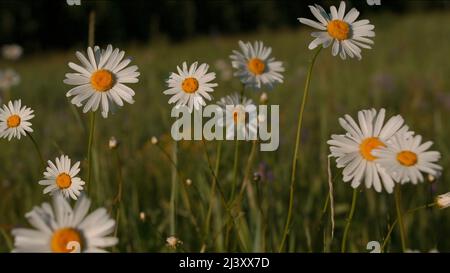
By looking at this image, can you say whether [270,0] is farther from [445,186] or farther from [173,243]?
[173,243]

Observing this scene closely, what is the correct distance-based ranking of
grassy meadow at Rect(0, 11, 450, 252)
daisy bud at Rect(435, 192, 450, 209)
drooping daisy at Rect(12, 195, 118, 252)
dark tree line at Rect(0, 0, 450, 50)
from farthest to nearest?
1. dark tree line at Rect(0, 0, 450, 50)
2. grassy meadow at Rect(0, 11, 450, 252)
3. daisy bud at Rect(435, 192, 450, 209)
4. drooping daisy at Rect(12, 195, 118, 252)

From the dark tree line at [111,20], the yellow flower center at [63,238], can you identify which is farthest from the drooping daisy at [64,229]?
the dark tree line at [111,20]

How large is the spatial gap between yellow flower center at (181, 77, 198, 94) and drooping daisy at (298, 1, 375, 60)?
0.63ft

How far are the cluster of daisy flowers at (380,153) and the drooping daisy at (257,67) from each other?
0.89 feet

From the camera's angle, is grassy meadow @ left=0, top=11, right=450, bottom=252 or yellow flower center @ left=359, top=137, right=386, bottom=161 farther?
grassy meadow @ left=0, top=11, right=450, bottom=252

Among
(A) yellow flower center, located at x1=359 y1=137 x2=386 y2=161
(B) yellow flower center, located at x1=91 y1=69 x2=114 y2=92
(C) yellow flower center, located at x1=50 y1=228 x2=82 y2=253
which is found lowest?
(C) yellow flower center, located at x1=50 y1=228 x2=82 y2=253

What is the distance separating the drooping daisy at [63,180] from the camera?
2.13ft

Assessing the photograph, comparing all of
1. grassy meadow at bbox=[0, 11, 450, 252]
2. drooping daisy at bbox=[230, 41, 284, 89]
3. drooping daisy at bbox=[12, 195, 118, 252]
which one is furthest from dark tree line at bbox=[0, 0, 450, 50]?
drooping daisy at bbox=[12, 195, 118, 252]

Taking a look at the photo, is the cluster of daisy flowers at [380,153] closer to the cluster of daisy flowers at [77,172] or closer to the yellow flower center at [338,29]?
the yellow flower center at [338,29]

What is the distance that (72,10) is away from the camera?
487 inches

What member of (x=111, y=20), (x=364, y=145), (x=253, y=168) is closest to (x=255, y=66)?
(x=364, y=145)

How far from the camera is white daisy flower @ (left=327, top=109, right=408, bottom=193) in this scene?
61cm

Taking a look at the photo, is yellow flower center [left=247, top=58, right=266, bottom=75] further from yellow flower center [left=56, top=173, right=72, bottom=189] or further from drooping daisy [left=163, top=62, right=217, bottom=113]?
yellow flower center [left=56, top=173, right=72, bottom=189]
